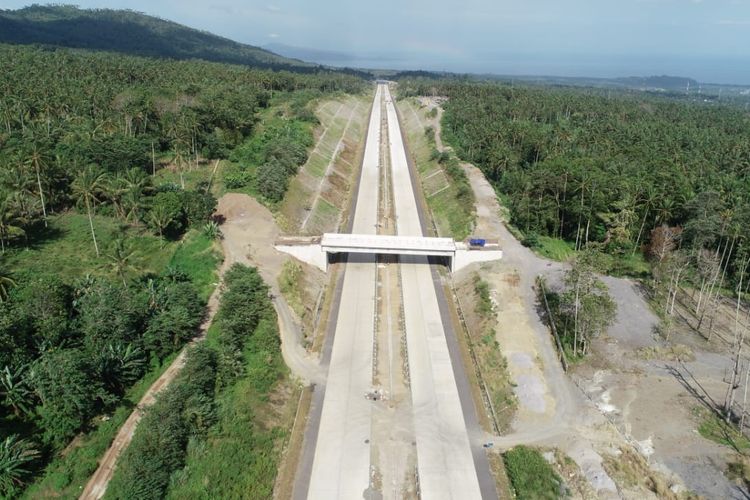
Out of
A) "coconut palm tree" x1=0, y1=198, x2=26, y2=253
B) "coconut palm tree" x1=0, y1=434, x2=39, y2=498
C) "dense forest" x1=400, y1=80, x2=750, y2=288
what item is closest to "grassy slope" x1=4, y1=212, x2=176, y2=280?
"coconut palm tree" x1=0, y1=198, x2=26, y2=253

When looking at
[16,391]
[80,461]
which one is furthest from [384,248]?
[16,391]

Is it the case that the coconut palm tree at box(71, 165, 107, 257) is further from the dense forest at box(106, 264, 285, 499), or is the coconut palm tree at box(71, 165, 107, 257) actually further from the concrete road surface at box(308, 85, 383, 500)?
the concrete road surface at box(308, 85, 383, 500)

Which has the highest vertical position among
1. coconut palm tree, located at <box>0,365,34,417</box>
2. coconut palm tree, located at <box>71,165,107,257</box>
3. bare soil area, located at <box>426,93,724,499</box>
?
coconut palm tree, located at <box>71,165,107,257</box>

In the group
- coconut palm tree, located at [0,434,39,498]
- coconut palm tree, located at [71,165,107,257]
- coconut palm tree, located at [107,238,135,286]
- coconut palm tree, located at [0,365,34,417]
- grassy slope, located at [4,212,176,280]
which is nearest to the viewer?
coconut palm tree, located at [0,434,39,498]

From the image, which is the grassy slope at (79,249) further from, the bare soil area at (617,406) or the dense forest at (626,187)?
the dense forest at (626,187)

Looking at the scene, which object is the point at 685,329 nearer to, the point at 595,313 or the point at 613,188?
the point at 595,313

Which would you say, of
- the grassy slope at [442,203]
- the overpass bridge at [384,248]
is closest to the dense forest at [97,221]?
the overpass bridge at [384,248]
